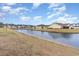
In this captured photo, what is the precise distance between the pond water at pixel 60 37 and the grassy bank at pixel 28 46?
4 centimetres

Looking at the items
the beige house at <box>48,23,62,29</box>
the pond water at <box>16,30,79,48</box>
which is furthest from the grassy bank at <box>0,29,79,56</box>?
the beige house at <box>48,23,62,29</box>

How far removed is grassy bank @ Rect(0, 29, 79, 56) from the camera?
1.52m

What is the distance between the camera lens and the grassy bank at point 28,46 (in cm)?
152

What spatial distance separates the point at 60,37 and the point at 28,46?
359mm

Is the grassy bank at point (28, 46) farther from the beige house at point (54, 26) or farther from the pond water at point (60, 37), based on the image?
the beige house at point (54, 26)

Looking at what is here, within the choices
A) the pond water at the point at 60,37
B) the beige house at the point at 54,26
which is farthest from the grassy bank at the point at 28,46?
the beige house at the point at 54,26

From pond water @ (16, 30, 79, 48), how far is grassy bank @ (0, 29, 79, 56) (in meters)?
0.04

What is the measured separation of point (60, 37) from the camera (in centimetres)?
159

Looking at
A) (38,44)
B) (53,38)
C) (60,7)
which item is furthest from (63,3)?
(38,44)

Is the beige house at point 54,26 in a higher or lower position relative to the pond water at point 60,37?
higher

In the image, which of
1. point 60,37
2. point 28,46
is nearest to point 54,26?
point 60,37

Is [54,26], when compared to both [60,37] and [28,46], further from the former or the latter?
[28,46]

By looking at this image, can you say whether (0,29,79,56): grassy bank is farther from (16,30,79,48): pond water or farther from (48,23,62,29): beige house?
(48,23,62,29): beige house

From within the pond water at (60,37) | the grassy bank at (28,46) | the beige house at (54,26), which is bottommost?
the grassy bank at (28,46)
